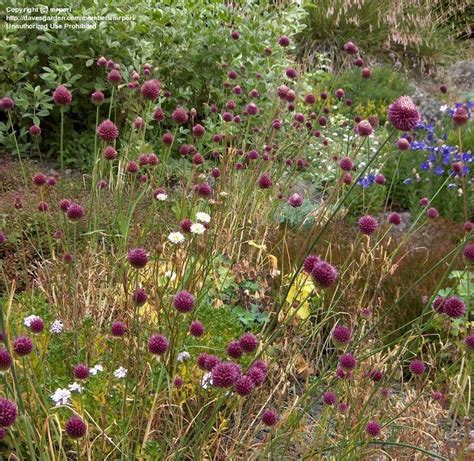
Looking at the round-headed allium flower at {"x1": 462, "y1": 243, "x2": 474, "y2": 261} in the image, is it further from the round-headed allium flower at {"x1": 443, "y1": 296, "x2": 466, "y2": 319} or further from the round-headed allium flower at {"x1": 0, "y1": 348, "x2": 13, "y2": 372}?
the round-headed allium flower at {"x1": 0, "y1": 348, "x2": 13, "y2": 372}

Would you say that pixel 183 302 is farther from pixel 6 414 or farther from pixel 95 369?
pixel 6 414

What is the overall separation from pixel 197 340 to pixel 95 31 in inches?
115

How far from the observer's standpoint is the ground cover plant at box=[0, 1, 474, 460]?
5.20 ft

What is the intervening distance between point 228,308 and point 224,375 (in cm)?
122

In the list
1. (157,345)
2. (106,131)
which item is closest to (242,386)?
(157,345)

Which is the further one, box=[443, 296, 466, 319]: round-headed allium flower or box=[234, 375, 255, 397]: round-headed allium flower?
box=[443, 296, 466, 319]: round-headed allium flower

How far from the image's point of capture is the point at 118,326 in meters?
1.67

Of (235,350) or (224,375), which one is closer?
(224,375)

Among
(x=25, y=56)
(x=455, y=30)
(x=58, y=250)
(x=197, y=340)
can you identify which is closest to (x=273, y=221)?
(x=58, y=250)

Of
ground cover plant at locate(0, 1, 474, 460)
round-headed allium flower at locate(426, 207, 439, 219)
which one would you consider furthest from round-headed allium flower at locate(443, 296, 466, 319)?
round-headed allium flower at locate(426, 207, 439, 219)

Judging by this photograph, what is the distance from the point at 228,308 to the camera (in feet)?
8.16

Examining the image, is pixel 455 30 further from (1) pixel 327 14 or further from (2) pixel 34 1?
(2) pixel 34 1

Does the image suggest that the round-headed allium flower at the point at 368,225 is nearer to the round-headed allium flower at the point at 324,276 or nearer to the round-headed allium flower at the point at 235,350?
the round-headed allium flower at the point at 324,276

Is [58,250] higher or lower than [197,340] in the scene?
lower
